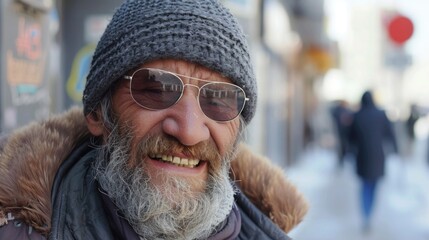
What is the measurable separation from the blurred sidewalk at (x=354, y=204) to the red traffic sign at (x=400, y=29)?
2.75 metres

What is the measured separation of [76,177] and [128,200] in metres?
0.17

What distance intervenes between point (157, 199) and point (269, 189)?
46 centimetres

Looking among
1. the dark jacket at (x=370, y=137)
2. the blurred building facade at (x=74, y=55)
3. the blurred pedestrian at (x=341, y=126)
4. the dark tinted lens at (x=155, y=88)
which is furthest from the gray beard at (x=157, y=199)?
the blurred pedestrian at (x=341, y=126)

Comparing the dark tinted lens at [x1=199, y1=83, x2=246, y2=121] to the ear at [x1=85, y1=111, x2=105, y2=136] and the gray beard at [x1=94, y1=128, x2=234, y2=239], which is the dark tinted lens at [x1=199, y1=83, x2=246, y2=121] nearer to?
the gray beard at [x1=94, y1=128, x2=234, y2=239]

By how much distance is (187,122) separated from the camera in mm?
1454

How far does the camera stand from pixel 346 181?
42.2 feet

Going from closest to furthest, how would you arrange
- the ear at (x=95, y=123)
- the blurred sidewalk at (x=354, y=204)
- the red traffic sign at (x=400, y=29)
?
the ear at (x=95, y=123) < the blurred sidewalk at (x=354, y=204) < the red traffic sign at (x=400, y=29)

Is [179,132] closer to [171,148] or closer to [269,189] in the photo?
[171,148]

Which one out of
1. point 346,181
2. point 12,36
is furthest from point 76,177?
point 346,181

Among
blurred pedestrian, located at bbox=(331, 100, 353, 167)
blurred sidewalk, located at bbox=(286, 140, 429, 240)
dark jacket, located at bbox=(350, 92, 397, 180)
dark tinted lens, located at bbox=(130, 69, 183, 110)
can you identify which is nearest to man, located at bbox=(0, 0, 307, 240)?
dark tinted lens, located at bbox=(130, 69, 183, 110)

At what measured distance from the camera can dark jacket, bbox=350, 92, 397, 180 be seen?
302 inches

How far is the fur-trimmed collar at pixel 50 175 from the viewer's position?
1.37 metres

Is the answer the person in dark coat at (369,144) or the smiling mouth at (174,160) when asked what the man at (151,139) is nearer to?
the smiling mouth at (174,160)

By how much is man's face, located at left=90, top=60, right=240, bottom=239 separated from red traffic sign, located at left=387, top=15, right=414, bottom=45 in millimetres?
9709
